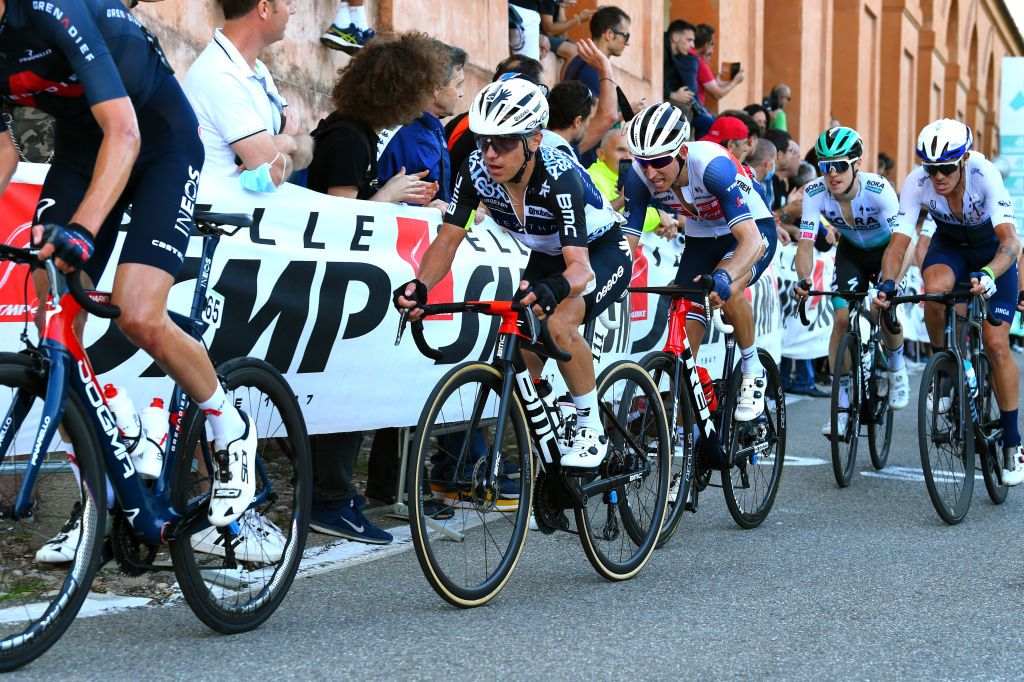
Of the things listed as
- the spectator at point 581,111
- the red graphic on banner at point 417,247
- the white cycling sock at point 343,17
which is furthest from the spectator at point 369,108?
the white cycling sock at point 343,17

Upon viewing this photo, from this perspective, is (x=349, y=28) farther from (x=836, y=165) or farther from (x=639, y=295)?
(x=836, y=165)

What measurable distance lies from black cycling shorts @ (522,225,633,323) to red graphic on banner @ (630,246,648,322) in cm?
261

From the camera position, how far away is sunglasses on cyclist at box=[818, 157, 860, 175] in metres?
8.54

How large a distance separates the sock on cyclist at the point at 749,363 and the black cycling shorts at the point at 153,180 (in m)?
3.17

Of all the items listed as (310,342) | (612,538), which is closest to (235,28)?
(310,342)

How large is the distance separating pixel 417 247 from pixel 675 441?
165 centimetres

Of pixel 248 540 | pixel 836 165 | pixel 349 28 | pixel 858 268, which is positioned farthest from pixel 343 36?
pixel 248 540

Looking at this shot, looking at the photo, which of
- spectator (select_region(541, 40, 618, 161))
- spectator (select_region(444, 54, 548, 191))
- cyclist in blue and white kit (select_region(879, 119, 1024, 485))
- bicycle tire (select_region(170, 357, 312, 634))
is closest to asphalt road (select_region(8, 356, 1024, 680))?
bicycle tire (select_region(170, 357, 312, 634))

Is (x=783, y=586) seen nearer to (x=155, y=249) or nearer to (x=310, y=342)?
(x=310, y=342)

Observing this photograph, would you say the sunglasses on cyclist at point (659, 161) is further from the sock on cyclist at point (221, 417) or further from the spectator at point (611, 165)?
the sock on cyclist at point (221, 417)

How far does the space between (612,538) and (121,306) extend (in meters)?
2.31

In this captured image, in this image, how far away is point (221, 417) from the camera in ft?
→ 13.5

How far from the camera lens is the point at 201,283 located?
4273 millimetres

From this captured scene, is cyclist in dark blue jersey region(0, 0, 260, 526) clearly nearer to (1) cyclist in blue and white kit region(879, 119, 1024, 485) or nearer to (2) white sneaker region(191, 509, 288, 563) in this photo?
(2) white sneaker region(191, 509, 288, 563)
